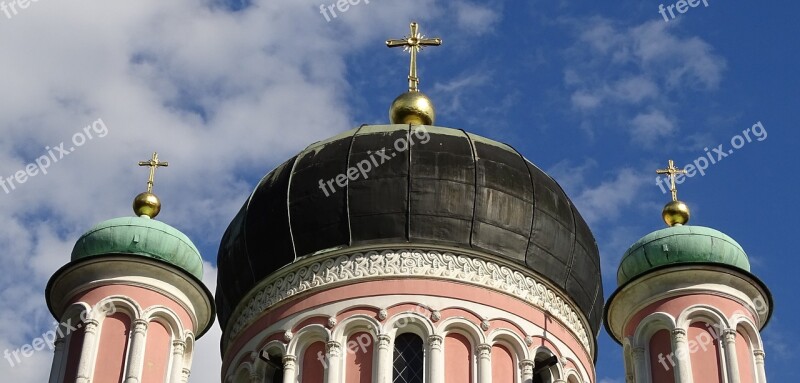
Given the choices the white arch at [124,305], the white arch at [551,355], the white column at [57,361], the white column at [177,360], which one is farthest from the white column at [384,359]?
the white column at [57,361]

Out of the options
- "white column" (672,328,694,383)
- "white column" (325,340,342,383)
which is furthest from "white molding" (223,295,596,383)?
"white column" (672,328,694,383)

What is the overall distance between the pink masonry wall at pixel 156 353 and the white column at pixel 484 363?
12.1 ft

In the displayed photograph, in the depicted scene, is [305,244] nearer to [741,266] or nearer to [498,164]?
[498,164]

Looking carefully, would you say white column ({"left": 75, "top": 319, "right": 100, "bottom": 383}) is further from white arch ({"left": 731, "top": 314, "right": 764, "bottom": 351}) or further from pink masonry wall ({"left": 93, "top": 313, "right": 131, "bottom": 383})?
white arch ({"left": 731, "top": 314, "right": 764, "bottom": 351})

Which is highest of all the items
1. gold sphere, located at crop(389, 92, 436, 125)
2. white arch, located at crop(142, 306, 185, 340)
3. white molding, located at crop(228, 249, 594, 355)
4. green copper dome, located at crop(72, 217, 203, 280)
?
gold sphere, located at crop(389, 92, 436, 125)

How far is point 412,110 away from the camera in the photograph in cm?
2842

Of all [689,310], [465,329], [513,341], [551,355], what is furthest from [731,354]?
[465,329]

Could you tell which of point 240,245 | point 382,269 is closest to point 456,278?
point 382,269

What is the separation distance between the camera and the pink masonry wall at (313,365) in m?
25.1

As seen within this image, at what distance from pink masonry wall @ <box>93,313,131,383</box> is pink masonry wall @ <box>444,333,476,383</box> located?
12.3 feet

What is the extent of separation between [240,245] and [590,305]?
439 cm

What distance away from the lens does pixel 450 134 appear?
2684 cm

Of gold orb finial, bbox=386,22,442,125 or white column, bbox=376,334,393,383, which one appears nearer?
white column, bbox=376,334,393,383

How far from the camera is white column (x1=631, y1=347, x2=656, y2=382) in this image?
25.8 meters
